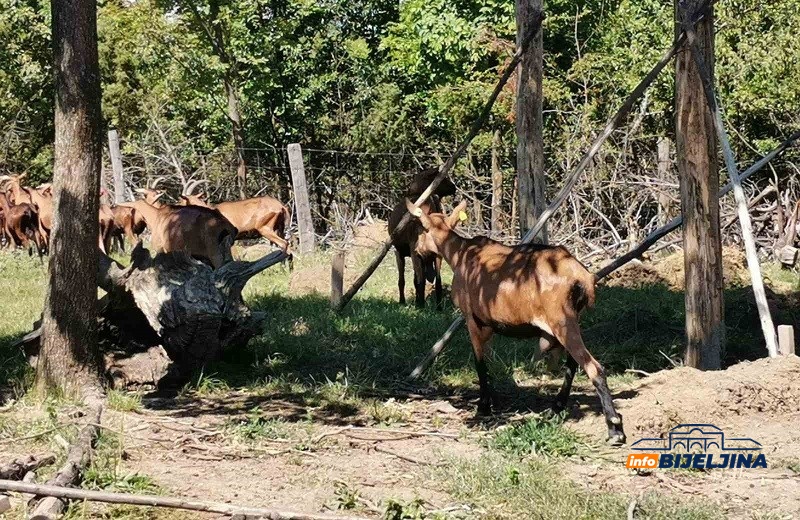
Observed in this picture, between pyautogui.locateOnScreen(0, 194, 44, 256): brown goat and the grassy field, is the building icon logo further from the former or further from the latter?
pyautogui.locateOnScreen(0, 194, 44, 256): brown goat

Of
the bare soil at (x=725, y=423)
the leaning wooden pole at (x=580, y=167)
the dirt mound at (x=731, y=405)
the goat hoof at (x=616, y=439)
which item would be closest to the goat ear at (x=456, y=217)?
the leaning wooden pole at (x=580, y=167)

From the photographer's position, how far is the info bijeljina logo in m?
6.86

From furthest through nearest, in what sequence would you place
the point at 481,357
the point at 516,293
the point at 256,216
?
1. the point at 256,216
2. the point at 481,357
3. the point at 516,293

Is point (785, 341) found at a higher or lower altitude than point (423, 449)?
higher

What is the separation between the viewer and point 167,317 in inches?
362

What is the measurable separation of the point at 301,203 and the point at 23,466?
1289 cm

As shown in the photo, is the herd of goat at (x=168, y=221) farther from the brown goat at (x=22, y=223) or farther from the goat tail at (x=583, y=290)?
the goat tail at (x=583, y=290)

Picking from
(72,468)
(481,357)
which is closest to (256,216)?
(481,357)

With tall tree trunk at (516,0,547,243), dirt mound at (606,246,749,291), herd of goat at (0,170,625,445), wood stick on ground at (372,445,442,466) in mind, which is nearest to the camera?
wood stick on ground at (372,445,442,466)

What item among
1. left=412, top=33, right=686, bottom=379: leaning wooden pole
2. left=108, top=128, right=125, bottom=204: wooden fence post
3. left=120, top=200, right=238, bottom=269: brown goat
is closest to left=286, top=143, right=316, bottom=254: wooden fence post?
left=108, top=128, right=125, bottom=204: wooden fence post

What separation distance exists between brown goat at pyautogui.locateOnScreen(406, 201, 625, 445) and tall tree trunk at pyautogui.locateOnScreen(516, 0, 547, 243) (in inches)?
57.7

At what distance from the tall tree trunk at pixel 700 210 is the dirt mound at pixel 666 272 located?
163 inches

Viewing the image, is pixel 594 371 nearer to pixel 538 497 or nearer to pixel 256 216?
pixel 538 497

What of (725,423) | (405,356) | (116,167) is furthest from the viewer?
(116,167)
